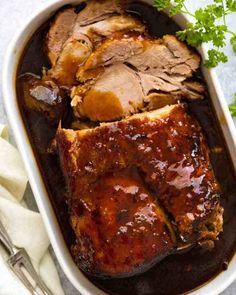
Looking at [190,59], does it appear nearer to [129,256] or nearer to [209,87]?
[209,87]

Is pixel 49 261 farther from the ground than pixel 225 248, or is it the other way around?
pixel 49 261

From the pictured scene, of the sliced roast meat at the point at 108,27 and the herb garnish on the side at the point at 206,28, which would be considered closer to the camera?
the herb garnish on the side at the point at 206,28

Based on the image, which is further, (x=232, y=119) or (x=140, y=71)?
(x=232, y=119)

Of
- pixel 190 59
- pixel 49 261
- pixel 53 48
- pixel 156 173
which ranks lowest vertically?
pixel 49 261

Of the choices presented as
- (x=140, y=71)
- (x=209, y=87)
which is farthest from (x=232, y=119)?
(x=140, y=71)

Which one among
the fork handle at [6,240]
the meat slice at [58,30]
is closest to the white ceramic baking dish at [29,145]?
the meat slice at [58,30]

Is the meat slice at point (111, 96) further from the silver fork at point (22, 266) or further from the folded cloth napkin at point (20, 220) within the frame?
the silver fork at point (22, 266)

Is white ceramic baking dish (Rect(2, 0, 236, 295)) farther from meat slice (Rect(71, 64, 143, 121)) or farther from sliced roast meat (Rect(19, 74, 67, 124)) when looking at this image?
meat slice (Rect(71, 64, 143, 121))
